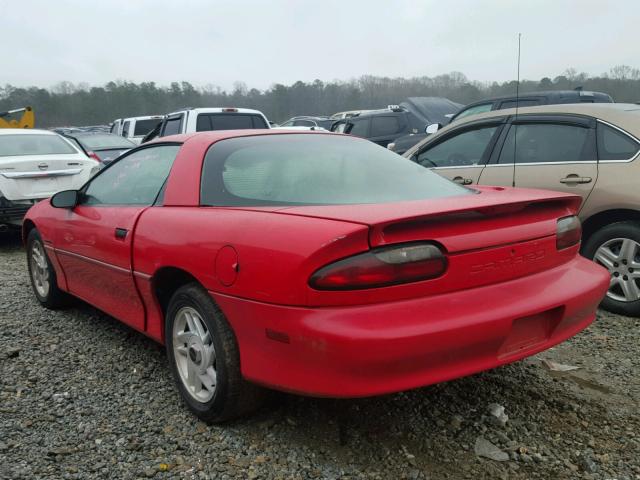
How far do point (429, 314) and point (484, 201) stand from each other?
24.4 inches

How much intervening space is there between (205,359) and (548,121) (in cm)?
345

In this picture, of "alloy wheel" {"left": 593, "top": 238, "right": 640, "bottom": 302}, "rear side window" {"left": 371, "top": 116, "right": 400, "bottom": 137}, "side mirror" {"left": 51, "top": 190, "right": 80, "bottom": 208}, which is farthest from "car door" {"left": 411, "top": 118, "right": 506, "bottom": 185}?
"rear side window" {"left": 371, "top": 116, "right": 400, "bottom": 137}

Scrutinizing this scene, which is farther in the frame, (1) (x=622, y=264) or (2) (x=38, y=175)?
(2) (x=38, y=175)

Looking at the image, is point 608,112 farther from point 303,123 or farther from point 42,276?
point 303,123

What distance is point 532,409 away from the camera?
2727mm

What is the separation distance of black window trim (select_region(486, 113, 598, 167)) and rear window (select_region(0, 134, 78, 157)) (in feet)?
19.5

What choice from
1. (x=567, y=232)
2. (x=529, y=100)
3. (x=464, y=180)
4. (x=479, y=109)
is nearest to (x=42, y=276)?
(x=464, y=180)

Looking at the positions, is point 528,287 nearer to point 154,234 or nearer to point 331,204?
point 331,204

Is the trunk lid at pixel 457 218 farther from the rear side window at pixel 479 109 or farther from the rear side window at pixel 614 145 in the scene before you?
the rear side window at pixel 479 109

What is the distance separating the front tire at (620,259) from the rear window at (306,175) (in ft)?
5.36

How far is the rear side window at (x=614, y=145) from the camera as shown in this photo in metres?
4.04

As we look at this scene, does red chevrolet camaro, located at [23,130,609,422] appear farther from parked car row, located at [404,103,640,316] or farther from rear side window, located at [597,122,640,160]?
rear side window, located at [597,122,640,160]

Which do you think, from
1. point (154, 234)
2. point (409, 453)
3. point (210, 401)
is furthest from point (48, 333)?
point (409, 453)

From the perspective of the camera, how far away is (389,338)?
1995 millimetres
